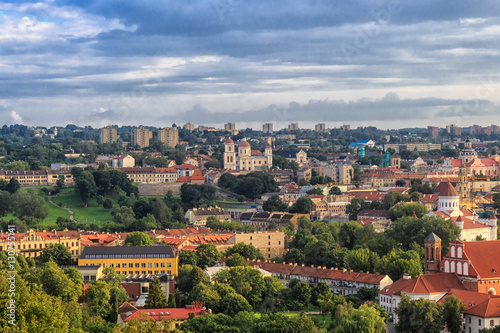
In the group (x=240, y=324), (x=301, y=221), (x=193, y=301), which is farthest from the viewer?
(x=301, y=221)

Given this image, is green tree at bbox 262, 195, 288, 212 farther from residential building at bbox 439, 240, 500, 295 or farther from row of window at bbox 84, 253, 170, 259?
residential building at bbox 439, 240, 500, 295

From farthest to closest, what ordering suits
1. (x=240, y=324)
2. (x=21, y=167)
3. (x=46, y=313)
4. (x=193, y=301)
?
1. (x=21, y=167)
2. (x=193, y=301)
3. (x=240, y=324)
4. (x=46, y=313)

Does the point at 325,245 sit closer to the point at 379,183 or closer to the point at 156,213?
the point at 156,213

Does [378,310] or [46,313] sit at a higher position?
[46,313]

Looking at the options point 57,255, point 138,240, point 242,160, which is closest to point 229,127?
point 242,160

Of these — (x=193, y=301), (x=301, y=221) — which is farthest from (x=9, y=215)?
(x=193, y=301)
